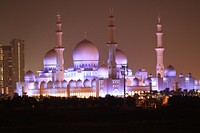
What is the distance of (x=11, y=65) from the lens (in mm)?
136375

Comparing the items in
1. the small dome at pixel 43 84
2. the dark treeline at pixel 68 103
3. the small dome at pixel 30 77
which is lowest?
the dark treeline at pixel 68 103

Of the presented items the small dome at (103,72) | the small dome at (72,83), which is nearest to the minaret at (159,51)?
the small dome at (103,72)

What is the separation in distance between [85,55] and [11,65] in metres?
37.5

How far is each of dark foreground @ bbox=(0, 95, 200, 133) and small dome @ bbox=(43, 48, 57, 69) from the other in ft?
137

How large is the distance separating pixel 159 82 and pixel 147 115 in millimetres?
42451

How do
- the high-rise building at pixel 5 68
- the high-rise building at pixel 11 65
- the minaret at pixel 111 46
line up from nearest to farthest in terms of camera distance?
the minaret at pixel 111 46 < the high-rise building at pixel 11 65 < the high-rise building at pixel 5 68

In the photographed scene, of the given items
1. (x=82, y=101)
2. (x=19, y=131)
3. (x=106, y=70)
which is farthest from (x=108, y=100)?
(x=19, y=131)

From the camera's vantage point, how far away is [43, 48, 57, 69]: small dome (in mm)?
105375

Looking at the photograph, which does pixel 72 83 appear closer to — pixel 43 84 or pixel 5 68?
pixel 43 84

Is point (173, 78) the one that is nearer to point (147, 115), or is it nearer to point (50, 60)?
point (50, 60)

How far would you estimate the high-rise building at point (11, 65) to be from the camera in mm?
133500

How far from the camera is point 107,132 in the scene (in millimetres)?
44594

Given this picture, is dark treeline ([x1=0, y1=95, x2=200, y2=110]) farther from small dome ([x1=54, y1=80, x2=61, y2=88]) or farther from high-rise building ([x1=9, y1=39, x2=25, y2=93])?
high-rise building ([x1=9, y1=39, x2=25, y2=93])

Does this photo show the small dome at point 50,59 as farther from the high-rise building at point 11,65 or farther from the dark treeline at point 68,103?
the high-rise building at point 11,65
